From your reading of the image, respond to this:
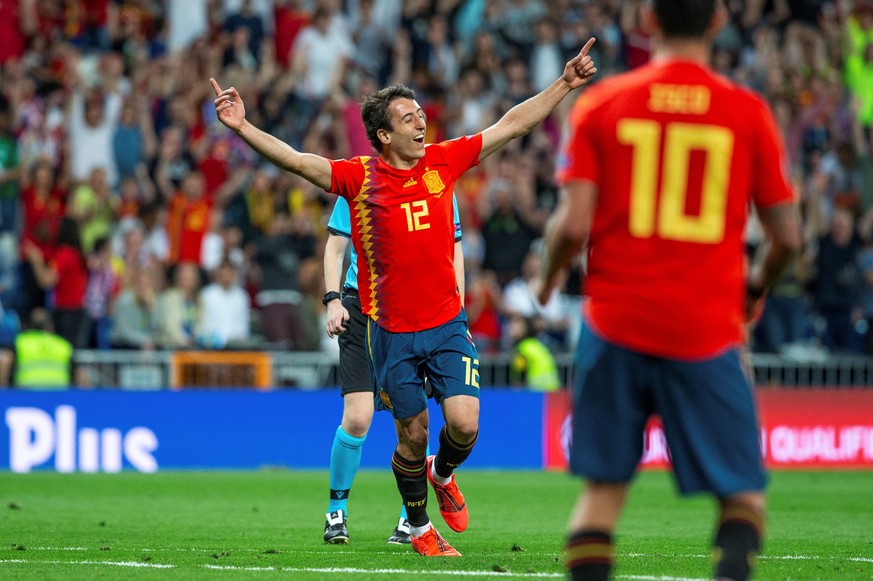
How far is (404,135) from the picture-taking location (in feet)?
26.7

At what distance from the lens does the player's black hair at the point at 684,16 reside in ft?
15.9

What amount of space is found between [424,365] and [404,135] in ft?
4.22

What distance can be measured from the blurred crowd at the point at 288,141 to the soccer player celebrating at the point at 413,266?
9.53 meters

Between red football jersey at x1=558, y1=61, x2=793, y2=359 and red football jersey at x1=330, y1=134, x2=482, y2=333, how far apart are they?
320 cm

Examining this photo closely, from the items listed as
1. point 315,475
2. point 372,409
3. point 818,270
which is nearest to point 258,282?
point 315,475

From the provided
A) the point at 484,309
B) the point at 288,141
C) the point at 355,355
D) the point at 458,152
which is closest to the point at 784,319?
the point at 484,309

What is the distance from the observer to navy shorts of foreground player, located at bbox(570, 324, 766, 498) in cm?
486

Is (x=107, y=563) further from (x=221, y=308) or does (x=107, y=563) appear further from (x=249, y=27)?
(x=249, y=27)

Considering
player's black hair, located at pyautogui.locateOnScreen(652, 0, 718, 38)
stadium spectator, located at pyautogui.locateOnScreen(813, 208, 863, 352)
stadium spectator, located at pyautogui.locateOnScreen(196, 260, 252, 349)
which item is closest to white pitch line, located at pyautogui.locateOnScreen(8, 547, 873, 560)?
player's black hair, located at pyautogui.locateOnScreen(652, 0, 718, 38)

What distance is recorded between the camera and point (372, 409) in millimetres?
9078

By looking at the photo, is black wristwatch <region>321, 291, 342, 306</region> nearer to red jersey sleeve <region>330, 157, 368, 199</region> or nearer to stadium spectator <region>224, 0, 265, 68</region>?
red jersey sleeve <region>330, 157, 368, 199</region>

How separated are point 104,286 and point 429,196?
33.1 ft

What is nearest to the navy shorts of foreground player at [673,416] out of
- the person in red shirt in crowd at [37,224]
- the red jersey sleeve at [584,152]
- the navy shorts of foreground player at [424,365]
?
the red jersey sleeve at [584,152]

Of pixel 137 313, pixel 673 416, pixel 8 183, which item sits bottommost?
pixel 673 416
